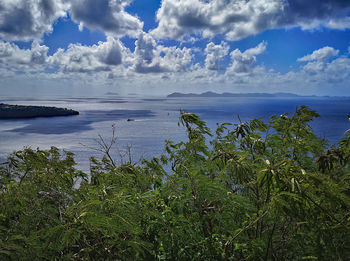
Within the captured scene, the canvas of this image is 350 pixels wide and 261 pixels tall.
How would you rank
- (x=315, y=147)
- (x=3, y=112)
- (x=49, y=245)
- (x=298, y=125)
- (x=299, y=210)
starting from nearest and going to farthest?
(x=299, y=210)
(x=49, y=245)
(x=298, y=125)
(x=315, y=147)
(x=3, y=112)

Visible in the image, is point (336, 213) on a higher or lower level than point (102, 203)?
lower

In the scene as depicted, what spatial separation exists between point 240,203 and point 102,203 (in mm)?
1832

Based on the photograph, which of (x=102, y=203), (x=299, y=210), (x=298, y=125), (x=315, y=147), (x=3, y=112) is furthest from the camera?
(x=3, y=112)

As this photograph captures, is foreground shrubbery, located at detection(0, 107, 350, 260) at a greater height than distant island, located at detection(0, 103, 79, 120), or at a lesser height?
greater

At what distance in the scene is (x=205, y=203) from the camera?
3789 millimetres

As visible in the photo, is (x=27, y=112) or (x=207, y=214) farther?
(x=27, y=112)

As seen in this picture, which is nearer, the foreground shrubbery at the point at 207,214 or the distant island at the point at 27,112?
the foreground shrubbery at the point at 207,214

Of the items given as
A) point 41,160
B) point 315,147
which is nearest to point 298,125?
point 315,147

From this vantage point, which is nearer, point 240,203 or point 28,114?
point 240,203

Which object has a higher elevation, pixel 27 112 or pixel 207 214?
pixel 207 214

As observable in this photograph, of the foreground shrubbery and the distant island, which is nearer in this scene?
the foreground shrubbery

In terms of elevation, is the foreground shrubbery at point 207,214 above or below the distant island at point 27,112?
above

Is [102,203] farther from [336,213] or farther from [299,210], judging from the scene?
[336,213]

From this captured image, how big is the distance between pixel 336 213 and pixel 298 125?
5.38 feet
